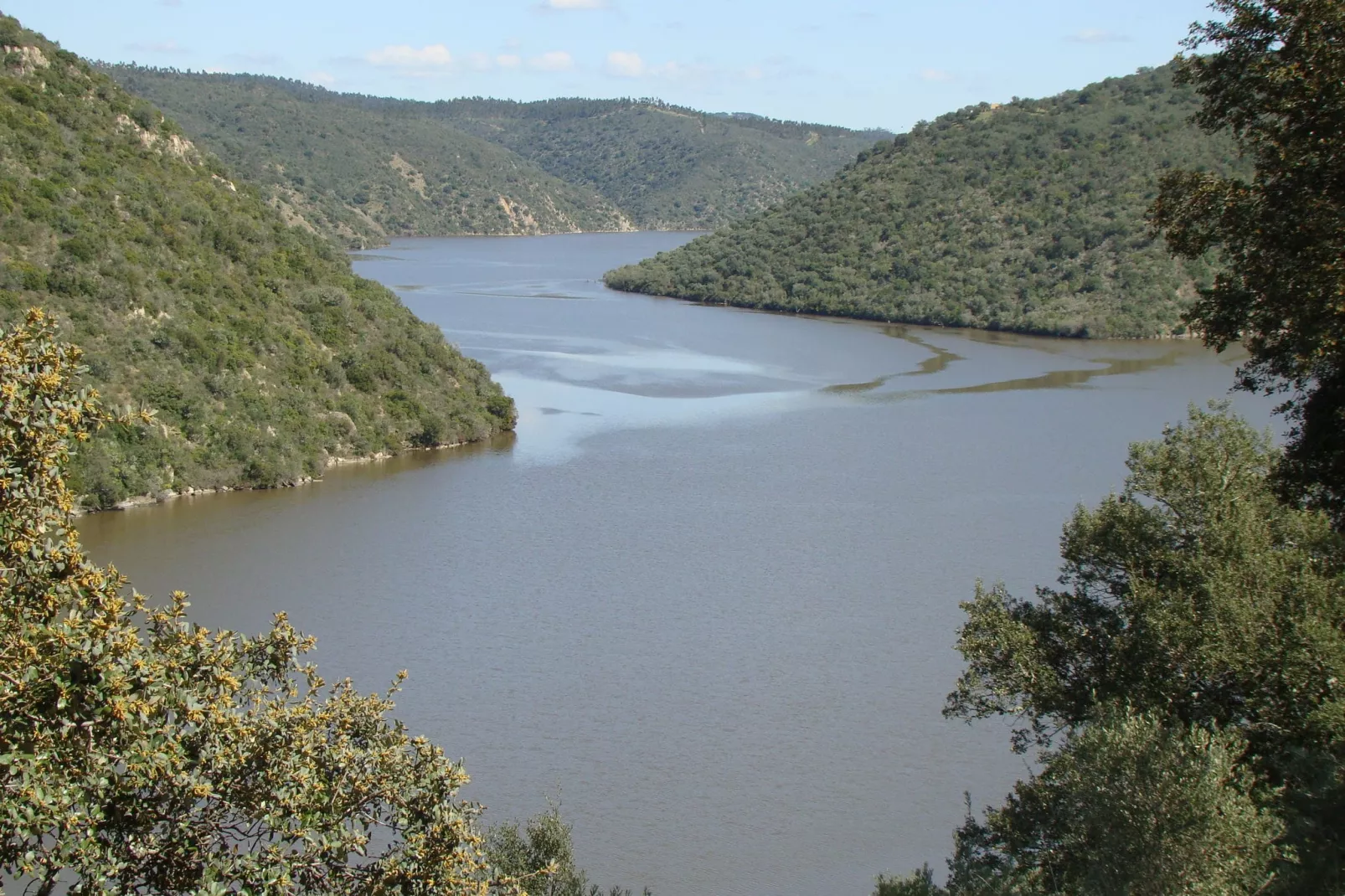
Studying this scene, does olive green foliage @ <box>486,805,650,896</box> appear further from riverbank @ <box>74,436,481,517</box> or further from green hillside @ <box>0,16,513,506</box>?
green hillside @ <box>0,16,513,506</box>

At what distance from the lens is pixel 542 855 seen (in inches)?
453

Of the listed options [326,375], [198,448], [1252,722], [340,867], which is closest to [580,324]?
[326,375]

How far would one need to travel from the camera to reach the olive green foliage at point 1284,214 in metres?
6.88

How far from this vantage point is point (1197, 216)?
785 centimetres

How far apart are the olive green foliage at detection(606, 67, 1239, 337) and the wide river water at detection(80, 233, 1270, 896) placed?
15.9 metres

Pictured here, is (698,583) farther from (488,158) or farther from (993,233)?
(488,158)

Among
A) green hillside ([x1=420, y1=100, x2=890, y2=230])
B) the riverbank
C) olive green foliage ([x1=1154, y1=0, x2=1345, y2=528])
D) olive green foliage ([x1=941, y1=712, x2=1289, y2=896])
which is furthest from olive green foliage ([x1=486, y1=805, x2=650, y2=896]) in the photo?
green hillside ([x1=420, y1=100, x2=890, y2=230])

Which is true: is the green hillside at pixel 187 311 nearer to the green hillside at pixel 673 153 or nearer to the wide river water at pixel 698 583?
the wide river water at pixel 698 583

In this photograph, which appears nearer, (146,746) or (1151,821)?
(146,746)

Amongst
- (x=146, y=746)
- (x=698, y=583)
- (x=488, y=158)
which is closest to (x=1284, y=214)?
(x=146, y=746)

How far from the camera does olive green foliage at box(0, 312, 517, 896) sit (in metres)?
4.88

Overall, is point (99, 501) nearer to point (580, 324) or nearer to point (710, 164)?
point (580, 324)

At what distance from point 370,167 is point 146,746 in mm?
121000

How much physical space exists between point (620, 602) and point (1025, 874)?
36.9 feet
